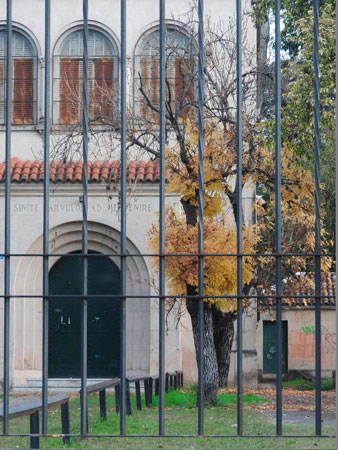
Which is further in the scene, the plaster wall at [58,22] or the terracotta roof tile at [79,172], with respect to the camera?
the plaster wall at [58,22]

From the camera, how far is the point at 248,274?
1468cm

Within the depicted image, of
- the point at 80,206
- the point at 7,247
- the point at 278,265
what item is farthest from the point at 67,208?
the point at 278,265

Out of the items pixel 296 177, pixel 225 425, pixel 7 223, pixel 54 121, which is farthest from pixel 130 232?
pixel 7 223

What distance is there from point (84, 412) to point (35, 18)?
17136mm

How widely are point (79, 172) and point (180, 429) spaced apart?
29.7ft

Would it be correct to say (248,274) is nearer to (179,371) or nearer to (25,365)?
(179,371)

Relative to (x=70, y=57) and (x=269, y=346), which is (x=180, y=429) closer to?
(x=70, y=57)

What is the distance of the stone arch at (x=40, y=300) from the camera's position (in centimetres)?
1958

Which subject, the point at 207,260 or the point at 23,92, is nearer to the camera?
the point at 207,260

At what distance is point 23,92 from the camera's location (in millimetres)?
20484

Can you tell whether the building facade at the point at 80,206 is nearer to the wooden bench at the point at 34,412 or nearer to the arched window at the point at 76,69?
the arched window at the point at 76,69

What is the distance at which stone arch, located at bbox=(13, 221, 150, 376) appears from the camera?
19.6 metres

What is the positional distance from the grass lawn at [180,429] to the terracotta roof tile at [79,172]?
5.46m

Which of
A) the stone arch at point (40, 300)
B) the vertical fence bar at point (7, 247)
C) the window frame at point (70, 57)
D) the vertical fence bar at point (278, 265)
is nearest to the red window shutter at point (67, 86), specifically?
the window frame at point (70, 57)
